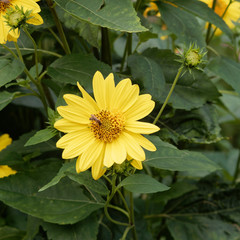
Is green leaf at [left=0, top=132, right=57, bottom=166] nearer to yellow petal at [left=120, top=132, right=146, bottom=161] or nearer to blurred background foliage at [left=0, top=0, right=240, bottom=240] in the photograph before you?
blurred background foliage at [left=0, top=0, right=240, bottom=240]

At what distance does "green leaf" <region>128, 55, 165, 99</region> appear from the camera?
0.73 m

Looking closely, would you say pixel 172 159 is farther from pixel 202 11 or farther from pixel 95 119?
pixel 202 11

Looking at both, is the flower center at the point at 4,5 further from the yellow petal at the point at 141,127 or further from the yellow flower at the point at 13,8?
the yellow petal at the point at 141,127

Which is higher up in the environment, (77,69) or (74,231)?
(77,69)

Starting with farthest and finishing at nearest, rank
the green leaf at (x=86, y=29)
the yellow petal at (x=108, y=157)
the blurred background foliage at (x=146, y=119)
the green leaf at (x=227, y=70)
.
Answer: the green leaf at (x=227, y=70), the green leaf at (x=86, y=29), the blurred background foliage at (x=146, y=119), the yellow petal at (x=108, y=157)

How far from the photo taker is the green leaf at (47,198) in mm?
658

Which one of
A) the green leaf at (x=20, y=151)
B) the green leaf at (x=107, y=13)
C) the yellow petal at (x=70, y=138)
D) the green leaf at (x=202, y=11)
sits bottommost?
the green leaf at (x=20, y=151)

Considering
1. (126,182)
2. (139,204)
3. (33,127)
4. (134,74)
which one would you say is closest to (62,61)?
(134,74)

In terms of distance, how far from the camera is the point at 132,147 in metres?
0.54

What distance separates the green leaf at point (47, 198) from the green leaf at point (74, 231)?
4 centimetres

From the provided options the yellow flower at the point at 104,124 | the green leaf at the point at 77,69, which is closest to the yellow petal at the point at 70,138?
the yellow flower at the point at 104,124

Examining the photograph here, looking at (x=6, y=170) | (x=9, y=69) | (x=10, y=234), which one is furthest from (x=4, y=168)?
(x=9, y=69)

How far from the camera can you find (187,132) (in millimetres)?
836

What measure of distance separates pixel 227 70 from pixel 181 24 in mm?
159
